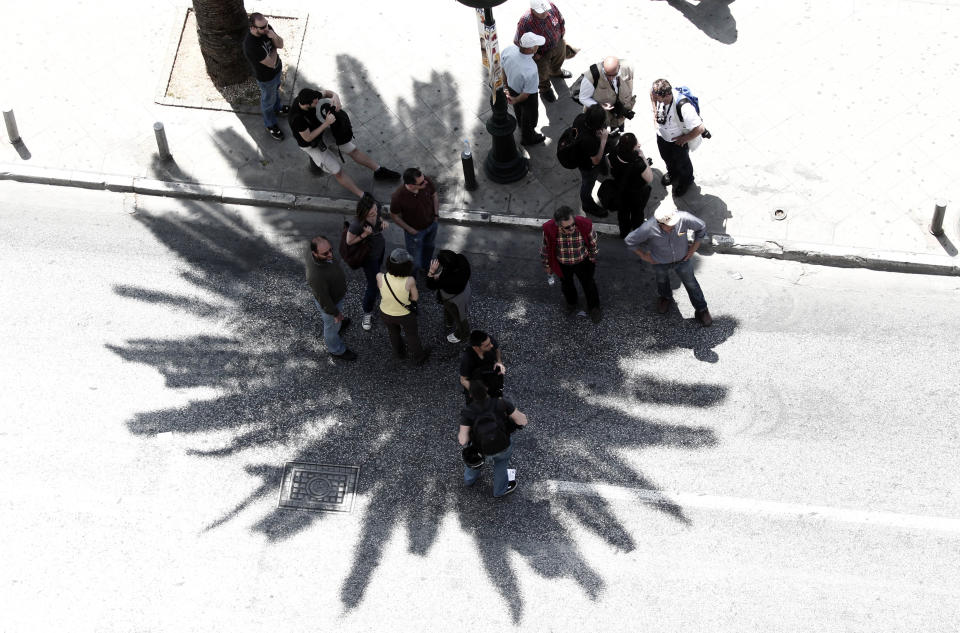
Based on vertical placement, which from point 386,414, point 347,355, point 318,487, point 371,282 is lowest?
point 318,487

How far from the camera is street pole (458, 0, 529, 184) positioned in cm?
1116

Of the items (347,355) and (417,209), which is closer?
(417,209)

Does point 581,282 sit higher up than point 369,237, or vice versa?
point 369,237

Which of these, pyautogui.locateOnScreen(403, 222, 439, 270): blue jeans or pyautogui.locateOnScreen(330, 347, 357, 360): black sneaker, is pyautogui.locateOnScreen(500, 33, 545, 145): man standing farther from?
pyautogui.locateOnScreen(330, 347, 357, 360): black sneaker

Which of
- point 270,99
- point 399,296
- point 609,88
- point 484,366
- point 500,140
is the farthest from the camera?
point 270,99

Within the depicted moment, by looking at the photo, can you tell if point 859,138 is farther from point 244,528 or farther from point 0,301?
point 0,301

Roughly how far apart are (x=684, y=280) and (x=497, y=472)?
3035 millimetres

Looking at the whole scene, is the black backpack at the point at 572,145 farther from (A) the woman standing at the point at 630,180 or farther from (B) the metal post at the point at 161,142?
(B) the metal post at the point at 161,142

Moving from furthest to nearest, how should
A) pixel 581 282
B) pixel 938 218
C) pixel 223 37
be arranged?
pixel 223 37 → pixel 938 218 → pixel 581 282

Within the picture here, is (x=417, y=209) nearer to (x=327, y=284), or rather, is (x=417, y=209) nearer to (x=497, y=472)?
(x=327, y=284)

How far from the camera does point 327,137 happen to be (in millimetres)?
11609

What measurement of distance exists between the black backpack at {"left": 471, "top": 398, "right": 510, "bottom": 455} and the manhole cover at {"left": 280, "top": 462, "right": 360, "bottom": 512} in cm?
182

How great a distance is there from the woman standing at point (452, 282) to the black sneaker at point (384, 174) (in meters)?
2.35

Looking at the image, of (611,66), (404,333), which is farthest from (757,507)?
(611,66)
